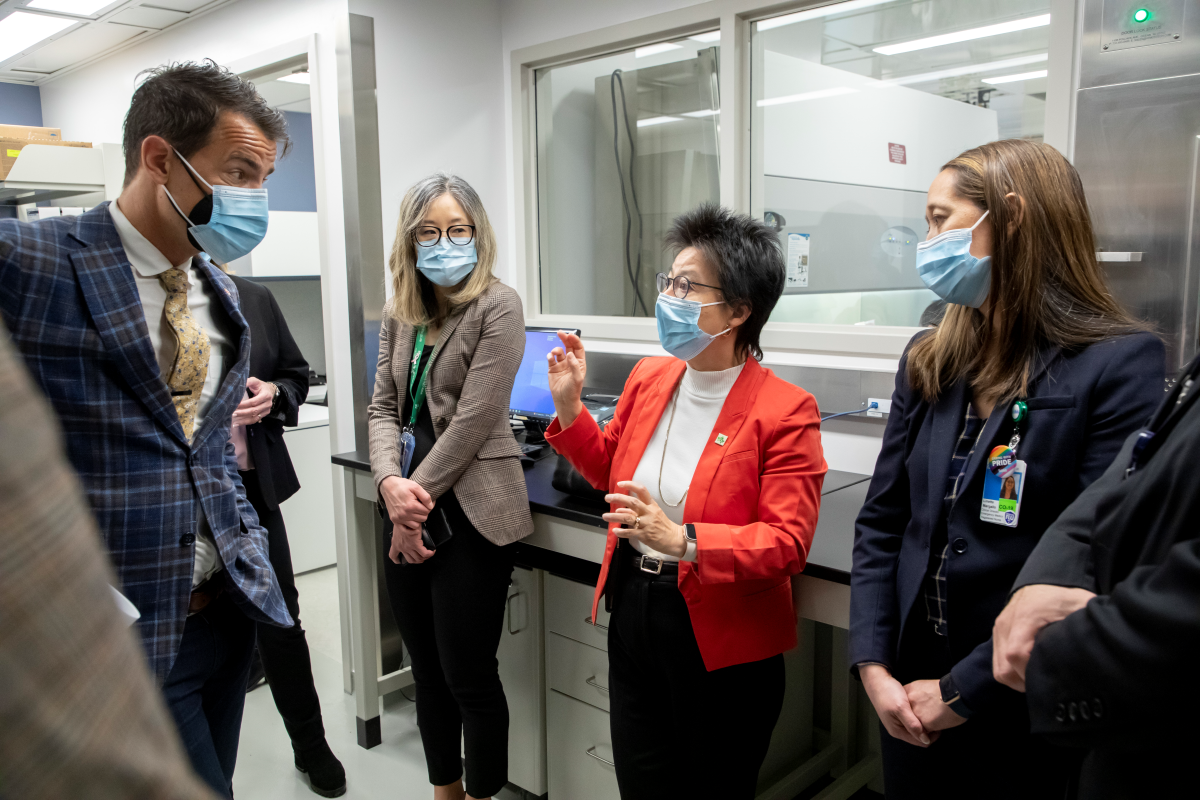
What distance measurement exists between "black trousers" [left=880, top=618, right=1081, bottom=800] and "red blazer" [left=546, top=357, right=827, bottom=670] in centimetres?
26

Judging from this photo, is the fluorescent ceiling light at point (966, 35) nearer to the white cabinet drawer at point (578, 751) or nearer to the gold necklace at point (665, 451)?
the gold necklace at point (665, 451)

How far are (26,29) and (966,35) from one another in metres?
4.06

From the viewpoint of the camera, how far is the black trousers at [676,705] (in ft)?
4.88

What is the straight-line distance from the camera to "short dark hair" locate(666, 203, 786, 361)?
1.57 meters

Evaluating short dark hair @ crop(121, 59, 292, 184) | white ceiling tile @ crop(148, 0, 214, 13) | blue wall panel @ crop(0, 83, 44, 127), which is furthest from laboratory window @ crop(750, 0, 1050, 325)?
blue wall panel @ crop(0, 83, 44, 127)

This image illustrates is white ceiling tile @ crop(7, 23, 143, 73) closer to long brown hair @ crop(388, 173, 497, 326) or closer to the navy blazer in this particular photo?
long brown hair @ crop(388, 173, 497, 326)

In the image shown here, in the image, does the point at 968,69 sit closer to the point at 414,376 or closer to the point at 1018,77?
the point at 1018,77

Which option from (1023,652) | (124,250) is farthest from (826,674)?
(124,250)

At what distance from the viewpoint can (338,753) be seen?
102 inches

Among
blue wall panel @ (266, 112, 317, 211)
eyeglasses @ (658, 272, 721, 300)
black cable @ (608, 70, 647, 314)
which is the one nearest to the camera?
eyeglasses @ (658, 272, 721, 300)

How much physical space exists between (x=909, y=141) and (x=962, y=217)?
1.51 m

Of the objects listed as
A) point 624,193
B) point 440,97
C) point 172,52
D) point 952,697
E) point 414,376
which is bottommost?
point 952,697

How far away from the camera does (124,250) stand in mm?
1186

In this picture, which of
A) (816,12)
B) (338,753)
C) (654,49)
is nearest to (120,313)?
(338,753)
